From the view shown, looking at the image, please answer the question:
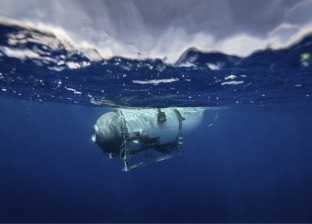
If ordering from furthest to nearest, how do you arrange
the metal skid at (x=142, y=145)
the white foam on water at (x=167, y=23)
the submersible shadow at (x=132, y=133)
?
1. the submersible shadow at (x=132, y=133)
2. the metal skid at (x=142, y=145)
3. the white foam on water at (x=167, y=23)

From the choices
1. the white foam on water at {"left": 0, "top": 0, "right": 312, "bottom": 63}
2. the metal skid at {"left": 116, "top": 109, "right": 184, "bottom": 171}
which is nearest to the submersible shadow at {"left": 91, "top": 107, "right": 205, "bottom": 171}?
the metal skid at {"left": 116, "top": 109, "right": 184, "bottom": 171}

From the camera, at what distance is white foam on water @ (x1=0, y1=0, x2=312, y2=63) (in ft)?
14.1

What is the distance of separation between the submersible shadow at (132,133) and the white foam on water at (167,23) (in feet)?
11.5

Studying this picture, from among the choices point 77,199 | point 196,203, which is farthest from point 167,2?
point 77,199

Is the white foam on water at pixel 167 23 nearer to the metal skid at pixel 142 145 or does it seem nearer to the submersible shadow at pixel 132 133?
the submersible shadow at pixel 132 133

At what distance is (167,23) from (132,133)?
→ 16.3ft

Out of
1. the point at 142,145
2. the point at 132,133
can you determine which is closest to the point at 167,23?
the point at 132,133

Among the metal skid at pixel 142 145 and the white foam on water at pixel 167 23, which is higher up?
the white foam on water at pixel 167 23

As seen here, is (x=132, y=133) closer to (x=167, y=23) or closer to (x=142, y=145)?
(x=142, y=145)

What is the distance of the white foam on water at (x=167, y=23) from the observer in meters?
4.31

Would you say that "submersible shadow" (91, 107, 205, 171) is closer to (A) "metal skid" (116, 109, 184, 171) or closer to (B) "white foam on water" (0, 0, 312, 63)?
(A) "metal skid" (116, 109, 184, 171)

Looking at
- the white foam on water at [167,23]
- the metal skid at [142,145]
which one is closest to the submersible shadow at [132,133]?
the metal skid at [142,145]

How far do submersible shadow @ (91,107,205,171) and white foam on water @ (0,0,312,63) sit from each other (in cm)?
349

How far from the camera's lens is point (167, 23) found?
16.3ft
